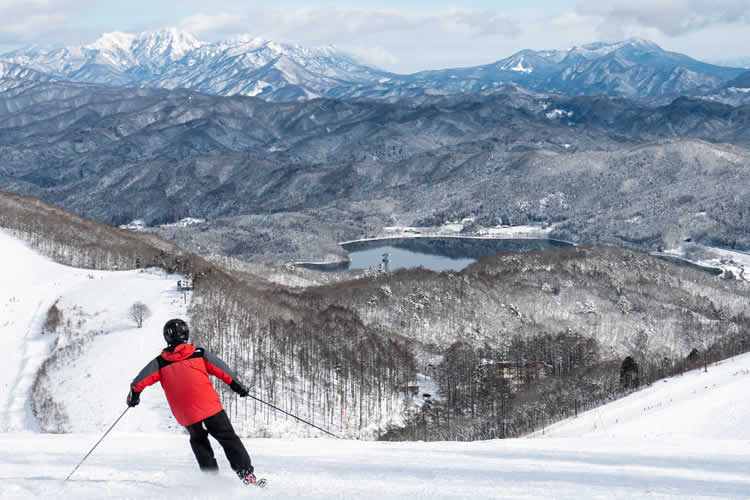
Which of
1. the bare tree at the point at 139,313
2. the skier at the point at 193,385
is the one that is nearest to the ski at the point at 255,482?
the skier at the point at 193,385

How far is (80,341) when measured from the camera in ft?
197

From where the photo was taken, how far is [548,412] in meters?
60.2

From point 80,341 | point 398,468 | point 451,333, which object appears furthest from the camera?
point 451,333

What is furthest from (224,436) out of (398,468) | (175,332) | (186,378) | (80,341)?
(80,341)

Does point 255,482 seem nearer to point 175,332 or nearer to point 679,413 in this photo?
point 175,332

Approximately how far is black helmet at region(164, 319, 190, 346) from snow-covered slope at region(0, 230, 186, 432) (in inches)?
1364

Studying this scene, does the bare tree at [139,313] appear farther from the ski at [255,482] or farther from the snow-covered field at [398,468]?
the ski at [255,482]

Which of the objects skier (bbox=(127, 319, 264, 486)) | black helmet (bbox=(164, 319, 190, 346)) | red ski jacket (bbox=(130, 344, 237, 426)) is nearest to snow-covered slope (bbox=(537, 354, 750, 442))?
skier (bbox=(127, 319, 264, 486))

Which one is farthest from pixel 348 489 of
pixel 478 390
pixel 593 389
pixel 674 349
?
pixel 674 349

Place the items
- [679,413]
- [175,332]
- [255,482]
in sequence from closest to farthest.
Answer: [175,332]
[255,482]
[679,413]

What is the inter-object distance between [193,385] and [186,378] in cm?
18

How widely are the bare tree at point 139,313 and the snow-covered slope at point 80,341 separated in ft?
1.77

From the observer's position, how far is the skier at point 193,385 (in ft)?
40.4

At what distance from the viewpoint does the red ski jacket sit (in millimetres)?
12320
